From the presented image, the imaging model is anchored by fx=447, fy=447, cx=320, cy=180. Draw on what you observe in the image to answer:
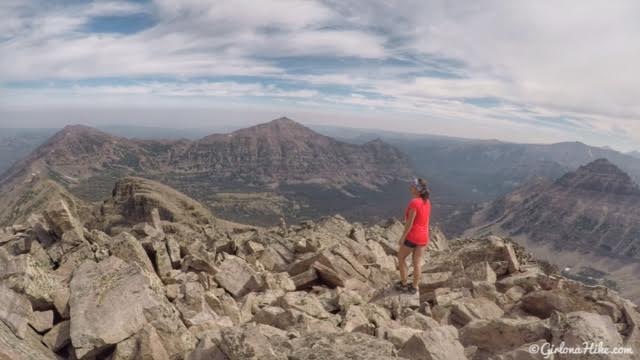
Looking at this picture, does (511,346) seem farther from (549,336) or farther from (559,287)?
(559,287)

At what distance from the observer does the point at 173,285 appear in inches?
939

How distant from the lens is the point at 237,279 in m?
27.1

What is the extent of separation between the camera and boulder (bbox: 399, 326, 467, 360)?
1523 cm

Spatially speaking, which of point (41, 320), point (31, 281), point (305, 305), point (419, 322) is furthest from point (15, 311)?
point (419, 322)

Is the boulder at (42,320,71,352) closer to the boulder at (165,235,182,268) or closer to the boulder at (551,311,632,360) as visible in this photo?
the boulder at (165,235,182,268)

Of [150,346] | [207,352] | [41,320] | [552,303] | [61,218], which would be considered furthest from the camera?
[61,218]

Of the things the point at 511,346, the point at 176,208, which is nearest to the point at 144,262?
the point at 511,346

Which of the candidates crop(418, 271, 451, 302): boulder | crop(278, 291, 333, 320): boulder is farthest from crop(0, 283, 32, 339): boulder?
crop(418, 271, 451, 302): boulder

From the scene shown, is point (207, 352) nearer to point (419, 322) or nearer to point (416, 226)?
point (419, 322)

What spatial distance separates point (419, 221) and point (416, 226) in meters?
0.39

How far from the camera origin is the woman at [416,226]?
23812 millimetres

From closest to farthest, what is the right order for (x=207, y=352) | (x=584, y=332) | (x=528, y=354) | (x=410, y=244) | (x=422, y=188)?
(x=207, y=352), (x=528, y=354), (x=584, y=332), (x=422, y=188), (x=410, y=244)

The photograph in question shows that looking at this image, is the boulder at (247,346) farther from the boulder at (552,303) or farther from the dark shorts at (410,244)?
the boulder at (552,303)

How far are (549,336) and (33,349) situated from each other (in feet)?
59.8
